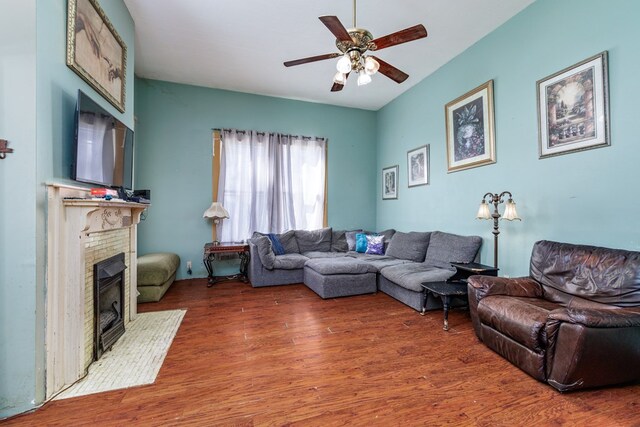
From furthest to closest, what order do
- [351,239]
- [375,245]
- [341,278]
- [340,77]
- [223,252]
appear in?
[351,239] < [375,245] < [223,252] < [341,278] < [340,77]

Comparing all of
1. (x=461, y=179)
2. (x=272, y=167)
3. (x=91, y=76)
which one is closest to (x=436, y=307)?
(x=461, y=179)

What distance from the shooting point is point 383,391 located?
5.61 feet

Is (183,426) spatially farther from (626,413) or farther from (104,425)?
(626,413)

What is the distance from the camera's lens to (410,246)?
4.09m

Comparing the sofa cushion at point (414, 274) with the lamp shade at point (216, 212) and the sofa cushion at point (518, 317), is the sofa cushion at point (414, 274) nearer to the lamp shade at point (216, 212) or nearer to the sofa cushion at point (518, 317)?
the sofa cushion at point (518, 317)

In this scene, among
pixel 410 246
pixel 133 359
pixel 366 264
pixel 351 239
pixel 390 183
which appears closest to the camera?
pixel 133 359

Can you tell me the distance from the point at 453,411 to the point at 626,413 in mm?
960

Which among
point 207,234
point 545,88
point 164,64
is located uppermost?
point 164,64

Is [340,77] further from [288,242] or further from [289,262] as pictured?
[288,242]

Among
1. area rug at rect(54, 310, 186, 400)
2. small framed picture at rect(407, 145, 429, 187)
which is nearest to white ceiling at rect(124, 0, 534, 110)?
small framed picture at rect(407, 145, 429, 187)

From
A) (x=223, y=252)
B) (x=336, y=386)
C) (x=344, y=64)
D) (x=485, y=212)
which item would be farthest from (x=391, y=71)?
(x=223, y=252)

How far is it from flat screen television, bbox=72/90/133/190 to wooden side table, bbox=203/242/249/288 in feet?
5.60

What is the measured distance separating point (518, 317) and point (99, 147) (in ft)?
11.1

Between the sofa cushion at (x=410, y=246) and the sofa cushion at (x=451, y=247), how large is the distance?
11 cm
